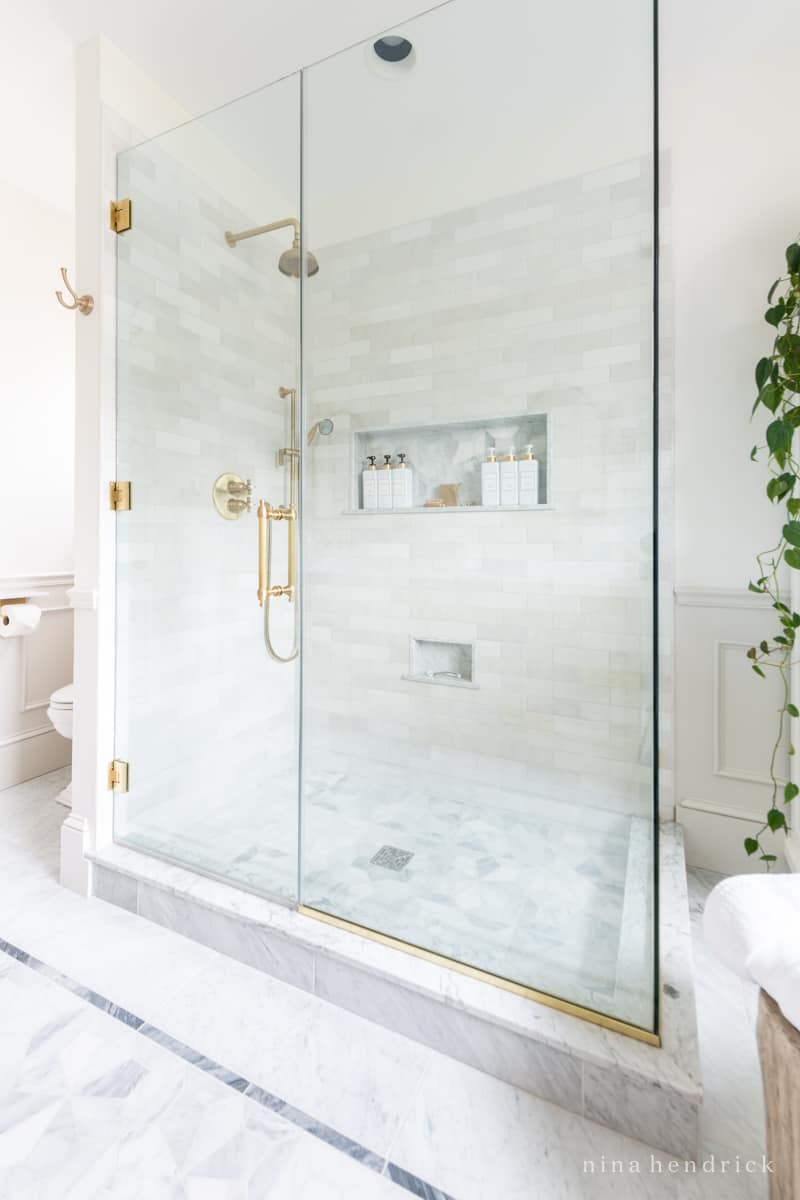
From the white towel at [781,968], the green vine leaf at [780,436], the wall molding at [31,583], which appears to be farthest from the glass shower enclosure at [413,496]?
the wall molding at [31,583]

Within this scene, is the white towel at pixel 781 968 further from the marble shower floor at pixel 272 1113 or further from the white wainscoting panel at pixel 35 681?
the white wainscoting panel at pixel 35 681

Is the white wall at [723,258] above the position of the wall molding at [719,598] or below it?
above

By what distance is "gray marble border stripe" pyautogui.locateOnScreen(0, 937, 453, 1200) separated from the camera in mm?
946

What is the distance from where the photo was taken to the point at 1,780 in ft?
8.00

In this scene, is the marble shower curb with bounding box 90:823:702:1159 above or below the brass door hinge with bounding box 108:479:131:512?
below

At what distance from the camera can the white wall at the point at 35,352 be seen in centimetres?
229

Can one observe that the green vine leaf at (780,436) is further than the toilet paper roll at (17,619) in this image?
No

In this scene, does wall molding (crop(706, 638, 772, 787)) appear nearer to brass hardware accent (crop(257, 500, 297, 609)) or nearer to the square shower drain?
the square shower drain

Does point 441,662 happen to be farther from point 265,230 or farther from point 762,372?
point 265,230

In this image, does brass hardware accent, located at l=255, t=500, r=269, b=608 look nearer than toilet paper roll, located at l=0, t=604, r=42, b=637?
Yes

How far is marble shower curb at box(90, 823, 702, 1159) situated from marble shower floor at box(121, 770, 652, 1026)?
0.05 m

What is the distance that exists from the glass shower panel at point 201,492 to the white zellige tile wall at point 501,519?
7.0 inches

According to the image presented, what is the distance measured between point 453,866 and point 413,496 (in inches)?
36.9

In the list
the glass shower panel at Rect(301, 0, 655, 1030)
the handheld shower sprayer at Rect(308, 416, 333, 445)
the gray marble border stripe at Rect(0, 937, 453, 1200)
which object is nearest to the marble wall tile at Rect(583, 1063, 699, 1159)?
the glass shower panel at Rect(301, 0, 655, 1030)
